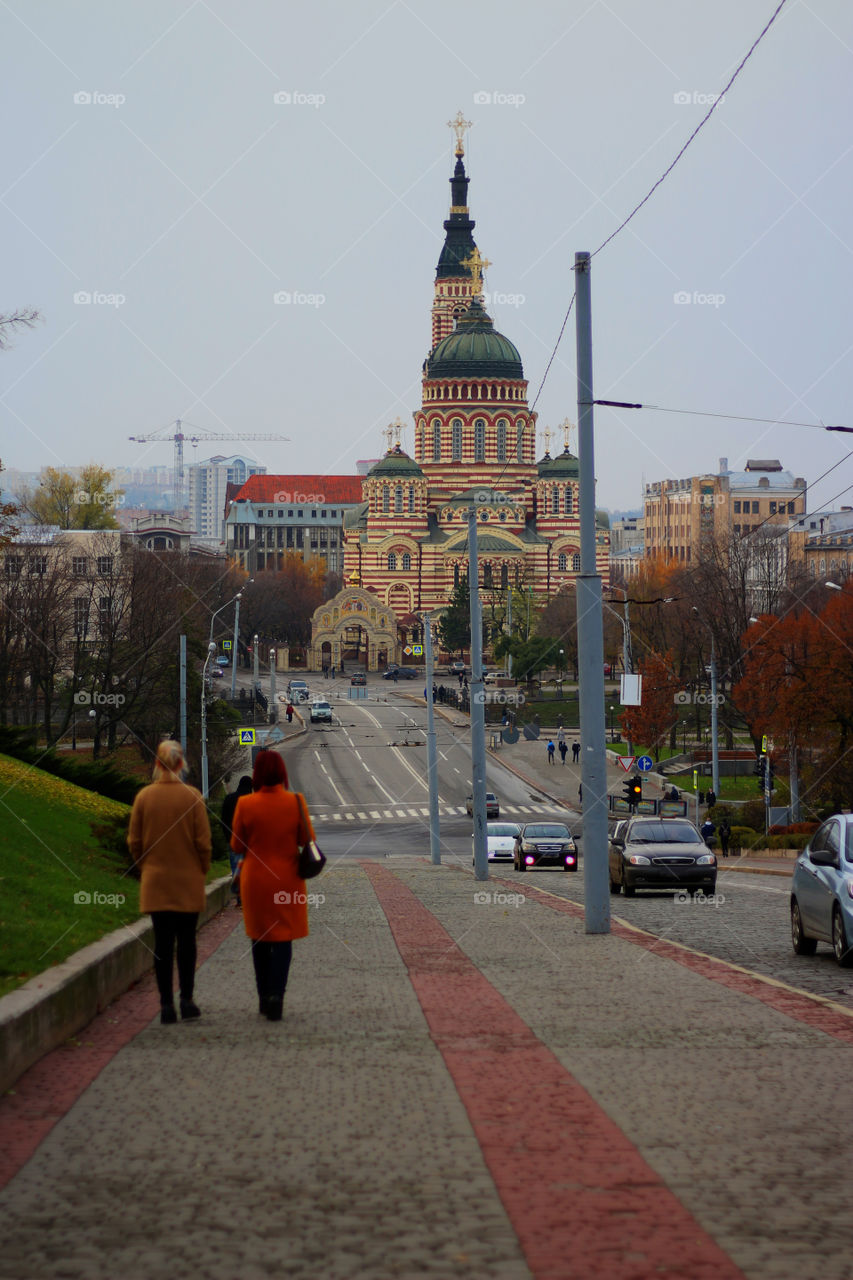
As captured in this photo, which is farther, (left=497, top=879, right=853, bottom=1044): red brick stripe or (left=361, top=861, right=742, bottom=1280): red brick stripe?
(left=497, top=879, right=853, bottom=1044): red brick stripe

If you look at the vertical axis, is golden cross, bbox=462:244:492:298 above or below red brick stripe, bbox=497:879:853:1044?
above

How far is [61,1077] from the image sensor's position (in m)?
7.79

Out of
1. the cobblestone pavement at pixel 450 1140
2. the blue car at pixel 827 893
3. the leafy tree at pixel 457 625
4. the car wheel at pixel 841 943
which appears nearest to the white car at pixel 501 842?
the blue car at pixel 827 893

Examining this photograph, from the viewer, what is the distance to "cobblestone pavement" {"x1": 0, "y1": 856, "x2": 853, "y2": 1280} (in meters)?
5.21

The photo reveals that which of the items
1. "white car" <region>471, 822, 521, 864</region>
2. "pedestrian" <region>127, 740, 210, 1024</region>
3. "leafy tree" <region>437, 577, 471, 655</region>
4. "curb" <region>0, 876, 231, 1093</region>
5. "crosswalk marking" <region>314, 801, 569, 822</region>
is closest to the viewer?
"curb" <region>0, 876, 231, 1093</region>

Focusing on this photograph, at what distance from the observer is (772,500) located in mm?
161375

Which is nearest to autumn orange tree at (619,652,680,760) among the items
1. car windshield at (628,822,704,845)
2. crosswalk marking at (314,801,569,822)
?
crosswalk marking at (314,801,569,822)

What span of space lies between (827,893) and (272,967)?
6394 millimetres

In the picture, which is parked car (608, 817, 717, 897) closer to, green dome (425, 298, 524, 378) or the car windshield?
the car windshield

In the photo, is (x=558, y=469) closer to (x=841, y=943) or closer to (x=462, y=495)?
(x=462, y=495)

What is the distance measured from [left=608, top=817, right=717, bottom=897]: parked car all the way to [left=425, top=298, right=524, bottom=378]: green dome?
125m

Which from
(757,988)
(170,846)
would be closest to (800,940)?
(757,988)

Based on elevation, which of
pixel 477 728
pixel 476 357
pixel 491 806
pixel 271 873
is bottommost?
pixel 491 806

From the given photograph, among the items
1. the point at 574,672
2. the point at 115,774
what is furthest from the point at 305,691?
the point at 115,774
